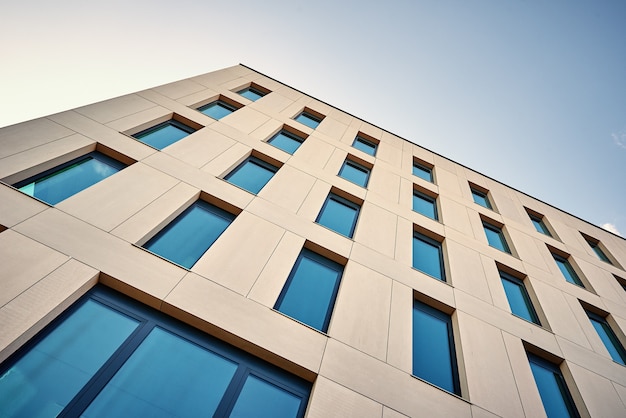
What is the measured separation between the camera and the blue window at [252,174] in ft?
31.5

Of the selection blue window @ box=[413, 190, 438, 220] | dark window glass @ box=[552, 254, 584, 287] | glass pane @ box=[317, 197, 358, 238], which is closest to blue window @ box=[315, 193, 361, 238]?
glass pane @ box=[317, 197, 358, 238]

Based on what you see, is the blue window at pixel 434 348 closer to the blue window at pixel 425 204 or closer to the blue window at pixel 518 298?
the blue window at pixel 518 298

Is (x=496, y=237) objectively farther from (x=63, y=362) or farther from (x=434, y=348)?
(x=63, y=362)

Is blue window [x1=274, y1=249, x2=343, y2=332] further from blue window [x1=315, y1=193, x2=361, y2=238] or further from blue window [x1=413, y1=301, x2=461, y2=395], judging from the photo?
blue window [x1=413, y1=301, x2=461, y2=395]

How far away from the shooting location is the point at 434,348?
753 centimetres

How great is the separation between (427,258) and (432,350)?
137 inches

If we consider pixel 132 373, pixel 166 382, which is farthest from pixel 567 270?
pixel 132 373

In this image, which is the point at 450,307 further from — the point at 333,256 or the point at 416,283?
the point at 333,256

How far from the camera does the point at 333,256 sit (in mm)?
8477

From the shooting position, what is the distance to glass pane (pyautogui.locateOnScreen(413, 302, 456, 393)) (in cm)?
692

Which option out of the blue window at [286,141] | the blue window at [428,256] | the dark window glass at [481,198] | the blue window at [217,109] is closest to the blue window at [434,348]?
the blue window at [428,256]

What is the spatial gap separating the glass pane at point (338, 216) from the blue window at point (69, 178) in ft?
19.1

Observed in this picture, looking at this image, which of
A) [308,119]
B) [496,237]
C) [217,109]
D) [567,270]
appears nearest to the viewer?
[217,109]

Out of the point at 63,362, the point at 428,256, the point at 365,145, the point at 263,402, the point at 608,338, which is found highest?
the point at 365,145
